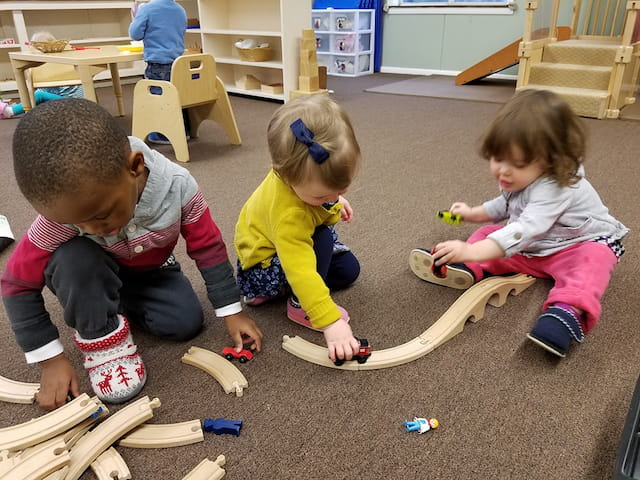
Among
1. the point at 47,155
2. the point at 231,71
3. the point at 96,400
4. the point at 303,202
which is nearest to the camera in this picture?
the point at 47,155

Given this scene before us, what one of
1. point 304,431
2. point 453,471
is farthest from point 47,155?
point 453,471

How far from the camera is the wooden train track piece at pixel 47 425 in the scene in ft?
2.18

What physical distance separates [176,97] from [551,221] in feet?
4.75

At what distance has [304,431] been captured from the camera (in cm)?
72

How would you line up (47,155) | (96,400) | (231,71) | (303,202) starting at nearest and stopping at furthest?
(47,155) → (96,400) → (303,202) → (231,71)

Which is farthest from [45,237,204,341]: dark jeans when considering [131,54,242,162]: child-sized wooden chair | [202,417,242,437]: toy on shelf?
[131,54,242,162]: child-sized wooden chair

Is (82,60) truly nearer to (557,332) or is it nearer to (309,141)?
(309,141)

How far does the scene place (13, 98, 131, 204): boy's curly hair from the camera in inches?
22.1

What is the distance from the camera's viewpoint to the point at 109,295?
789mm

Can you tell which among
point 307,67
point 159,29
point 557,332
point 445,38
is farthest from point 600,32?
point 557,332

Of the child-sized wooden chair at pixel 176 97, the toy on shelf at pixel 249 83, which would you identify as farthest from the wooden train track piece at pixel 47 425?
the toy on shelf at pixel 249 83

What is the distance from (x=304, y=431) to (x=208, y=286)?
0.30 m

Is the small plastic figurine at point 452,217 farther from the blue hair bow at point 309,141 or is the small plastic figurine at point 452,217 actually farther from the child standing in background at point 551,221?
the blue hair bow at point 309,141

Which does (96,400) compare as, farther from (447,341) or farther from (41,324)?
(447,341)
